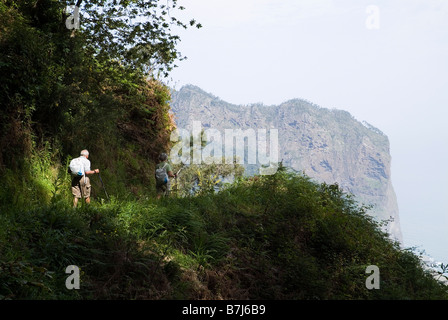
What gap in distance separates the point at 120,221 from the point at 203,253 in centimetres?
177

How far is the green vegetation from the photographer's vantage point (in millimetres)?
6188

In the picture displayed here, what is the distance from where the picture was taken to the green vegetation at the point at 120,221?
6.19 metres

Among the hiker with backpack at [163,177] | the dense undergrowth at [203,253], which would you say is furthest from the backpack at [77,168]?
the dense undergrowth at [203,253]

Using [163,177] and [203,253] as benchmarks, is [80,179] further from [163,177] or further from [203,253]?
[203,253]

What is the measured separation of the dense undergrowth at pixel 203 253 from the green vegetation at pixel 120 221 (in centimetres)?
3

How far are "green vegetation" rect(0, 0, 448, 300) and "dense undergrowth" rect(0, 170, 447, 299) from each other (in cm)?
3

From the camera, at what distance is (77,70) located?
12.3 metres

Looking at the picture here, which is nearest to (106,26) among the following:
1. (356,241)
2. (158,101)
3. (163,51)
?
(163,51)

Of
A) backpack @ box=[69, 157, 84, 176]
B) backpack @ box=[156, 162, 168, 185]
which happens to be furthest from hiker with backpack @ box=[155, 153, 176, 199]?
backpack @ box=[69, 157, 84, 176]

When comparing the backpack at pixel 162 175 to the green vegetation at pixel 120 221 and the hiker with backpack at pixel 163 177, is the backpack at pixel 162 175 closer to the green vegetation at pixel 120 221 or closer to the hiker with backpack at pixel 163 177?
the hiker with backpack at pixel 163 177

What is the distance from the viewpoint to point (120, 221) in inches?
305

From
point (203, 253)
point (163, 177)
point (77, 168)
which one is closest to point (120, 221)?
point (203, 253)
